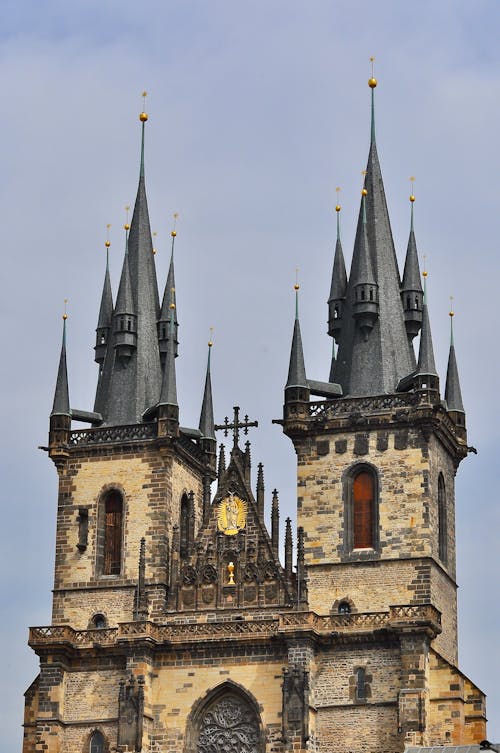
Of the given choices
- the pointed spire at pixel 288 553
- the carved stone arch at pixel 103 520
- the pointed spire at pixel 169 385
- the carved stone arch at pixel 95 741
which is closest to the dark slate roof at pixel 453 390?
the pointed spire at pixel 288 553

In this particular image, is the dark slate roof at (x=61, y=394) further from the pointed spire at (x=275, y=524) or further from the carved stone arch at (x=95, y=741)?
the carved stone arch at (x=95, y=741)

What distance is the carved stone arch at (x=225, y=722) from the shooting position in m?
64.4

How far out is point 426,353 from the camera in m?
66.5

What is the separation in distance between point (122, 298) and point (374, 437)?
33.3 ft

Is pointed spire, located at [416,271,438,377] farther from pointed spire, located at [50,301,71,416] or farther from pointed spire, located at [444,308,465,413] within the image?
pointed spire, located at [50,301,71,416]

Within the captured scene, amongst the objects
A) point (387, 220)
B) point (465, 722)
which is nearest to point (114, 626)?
point (465, 722)

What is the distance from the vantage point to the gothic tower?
63031mm

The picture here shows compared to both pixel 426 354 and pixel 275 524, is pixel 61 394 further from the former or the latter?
pixel 426 354

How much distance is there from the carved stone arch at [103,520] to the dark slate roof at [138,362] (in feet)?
7.54

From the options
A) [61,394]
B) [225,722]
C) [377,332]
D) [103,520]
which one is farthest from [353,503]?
[61,394]

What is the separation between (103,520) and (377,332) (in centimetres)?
1034

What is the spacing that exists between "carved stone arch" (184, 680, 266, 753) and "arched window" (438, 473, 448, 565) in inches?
294

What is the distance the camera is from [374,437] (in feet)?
217

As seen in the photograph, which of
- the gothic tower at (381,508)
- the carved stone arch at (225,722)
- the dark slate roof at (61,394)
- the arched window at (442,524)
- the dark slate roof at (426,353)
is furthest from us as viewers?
the dark slate roof at (61,394)
